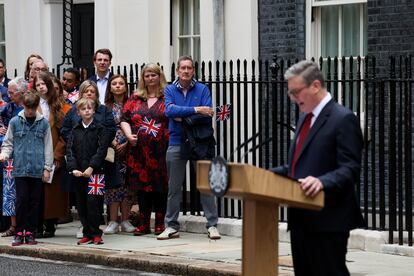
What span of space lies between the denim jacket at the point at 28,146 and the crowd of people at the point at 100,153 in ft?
0.04

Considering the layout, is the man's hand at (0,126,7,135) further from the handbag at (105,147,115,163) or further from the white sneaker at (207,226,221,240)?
the white sneaker at (207,226,221,240)

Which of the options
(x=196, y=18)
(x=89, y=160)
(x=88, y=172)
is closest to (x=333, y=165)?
(x=88, y=172)

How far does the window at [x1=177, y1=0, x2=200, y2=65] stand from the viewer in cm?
1870

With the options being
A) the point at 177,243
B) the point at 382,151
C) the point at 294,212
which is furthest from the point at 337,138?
the point at 177,243

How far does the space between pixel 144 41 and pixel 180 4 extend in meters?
0.76

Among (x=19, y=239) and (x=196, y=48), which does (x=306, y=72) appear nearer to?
(x=19, y=239)

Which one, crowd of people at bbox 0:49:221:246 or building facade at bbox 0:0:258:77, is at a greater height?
building facade at bbox 0:0:258:77

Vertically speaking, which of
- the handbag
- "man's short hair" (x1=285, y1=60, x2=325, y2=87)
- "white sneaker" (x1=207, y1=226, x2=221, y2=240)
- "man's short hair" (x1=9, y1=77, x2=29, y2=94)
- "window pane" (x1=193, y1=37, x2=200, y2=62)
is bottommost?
"white sneaker" (x1=207, y1=226, x2=221, y2=240)

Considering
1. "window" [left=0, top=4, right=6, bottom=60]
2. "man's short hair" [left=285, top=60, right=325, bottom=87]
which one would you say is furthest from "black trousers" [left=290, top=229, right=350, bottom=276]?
"window" [left=0, top=4, right=6, bottom=60]

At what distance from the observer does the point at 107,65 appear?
15148mm

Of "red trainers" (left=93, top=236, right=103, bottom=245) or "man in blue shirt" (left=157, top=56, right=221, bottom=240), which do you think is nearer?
"man in blue shirt" (left=157, top=56, right=221, bottom=240)

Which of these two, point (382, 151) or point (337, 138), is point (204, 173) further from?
point (382, 151)

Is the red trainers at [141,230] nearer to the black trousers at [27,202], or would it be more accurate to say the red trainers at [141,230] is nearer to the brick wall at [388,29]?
the black trousers at [27,202]

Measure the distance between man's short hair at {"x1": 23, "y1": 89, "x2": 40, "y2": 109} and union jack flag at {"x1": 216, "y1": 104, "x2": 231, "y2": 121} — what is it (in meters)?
1.98
